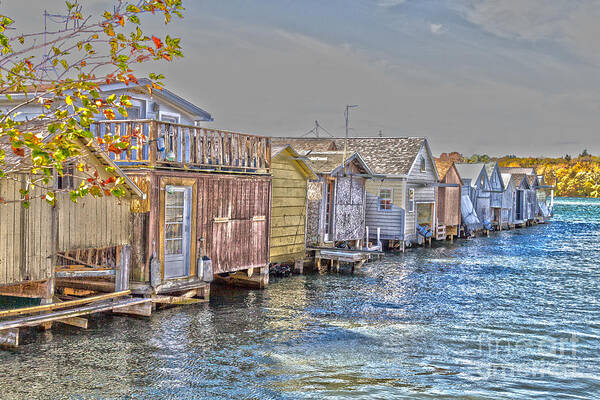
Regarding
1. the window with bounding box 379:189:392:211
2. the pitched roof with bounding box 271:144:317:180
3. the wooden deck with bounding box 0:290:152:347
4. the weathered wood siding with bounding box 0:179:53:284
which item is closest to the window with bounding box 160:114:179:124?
the pitched roof with bounding box 271:144:317:180

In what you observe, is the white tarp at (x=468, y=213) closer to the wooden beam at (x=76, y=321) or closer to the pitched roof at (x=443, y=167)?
the pitched roof at (x=443, y=167)

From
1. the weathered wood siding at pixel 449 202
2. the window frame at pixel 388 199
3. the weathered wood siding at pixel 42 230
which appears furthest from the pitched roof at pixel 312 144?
the weathered wood siding at pixel 42 230

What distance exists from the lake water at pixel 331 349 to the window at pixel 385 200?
16.4m

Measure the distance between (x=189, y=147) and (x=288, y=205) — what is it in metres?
8.61

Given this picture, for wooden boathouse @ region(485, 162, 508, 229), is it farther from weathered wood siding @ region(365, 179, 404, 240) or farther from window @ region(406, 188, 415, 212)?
weathered wood siding @ region(365, 179, 404, 240)

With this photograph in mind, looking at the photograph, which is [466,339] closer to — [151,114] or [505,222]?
[151,114]

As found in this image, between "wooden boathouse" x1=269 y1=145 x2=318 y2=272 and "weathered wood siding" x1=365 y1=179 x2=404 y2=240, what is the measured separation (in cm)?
1411


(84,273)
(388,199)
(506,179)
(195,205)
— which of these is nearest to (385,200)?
(388,199)

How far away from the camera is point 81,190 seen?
27.0 feet

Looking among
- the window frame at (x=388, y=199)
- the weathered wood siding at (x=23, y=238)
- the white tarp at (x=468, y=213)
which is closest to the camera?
the weathered wood siding at (x=23, y=238)

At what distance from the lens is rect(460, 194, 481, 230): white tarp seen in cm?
5648

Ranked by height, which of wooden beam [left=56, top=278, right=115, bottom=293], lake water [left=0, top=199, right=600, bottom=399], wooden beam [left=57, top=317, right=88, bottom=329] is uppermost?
wooden beam [left=56, top=278, right=115, bottom=293]

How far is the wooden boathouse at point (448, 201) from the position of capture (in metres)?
50.2

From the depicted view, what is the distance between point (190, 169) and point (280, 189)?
7687 millimetres
